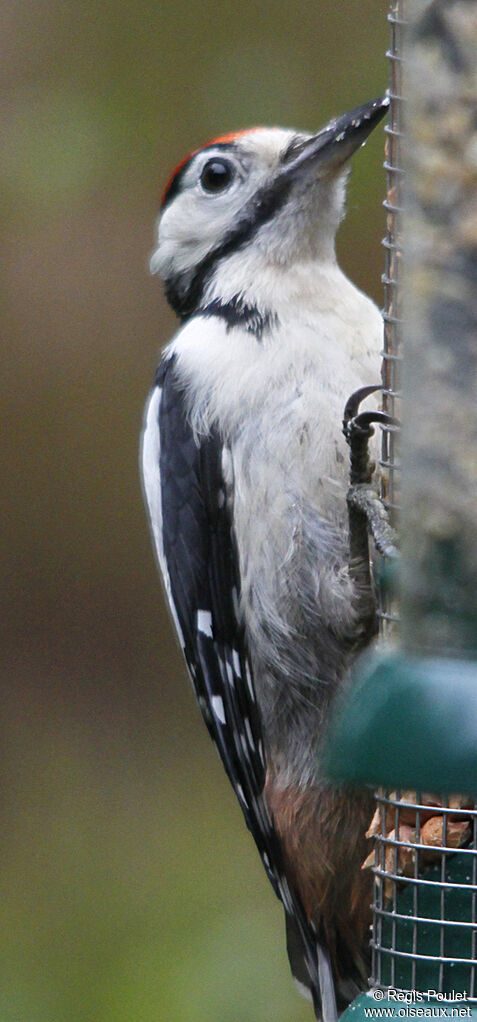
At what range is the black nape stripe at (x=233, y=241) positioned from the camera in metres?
3.27

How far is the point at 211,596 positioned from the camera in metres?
3.35

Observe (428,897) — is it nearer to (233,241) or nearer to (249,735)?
(249,735)

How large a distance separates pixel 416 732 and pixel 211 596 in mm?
1732

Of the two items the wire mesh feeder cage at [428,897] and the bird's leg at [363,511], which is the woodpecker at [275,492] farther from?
the wire mesh feeder cage at [428,897]

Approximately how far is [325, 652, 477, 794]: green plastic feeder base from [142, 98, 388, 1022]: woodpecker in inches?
55.7

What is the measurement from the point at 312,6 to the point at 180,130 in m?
A: 0.60

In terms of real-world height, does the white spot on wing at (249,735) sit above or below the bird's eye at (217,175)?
below

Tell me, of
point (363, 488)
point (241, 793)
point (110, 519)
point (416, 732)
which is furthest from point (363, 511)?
point (110, 519)

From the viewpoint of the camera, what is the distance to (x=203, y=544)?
3330 millimetres

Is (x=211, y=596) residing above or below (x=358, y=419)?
below

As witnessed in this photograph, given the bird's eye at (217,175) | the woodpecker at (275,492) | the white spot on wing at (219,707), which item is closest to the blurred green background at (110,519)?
the bird's eye at (217,175)

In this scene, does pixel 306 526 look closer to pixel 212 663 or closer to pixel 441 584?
pixel 212 663

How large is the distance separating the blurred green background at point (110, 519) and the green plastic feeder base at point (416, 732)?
2882 millimetres

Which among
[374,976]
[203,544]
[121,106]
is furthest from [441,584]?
[121,106]
